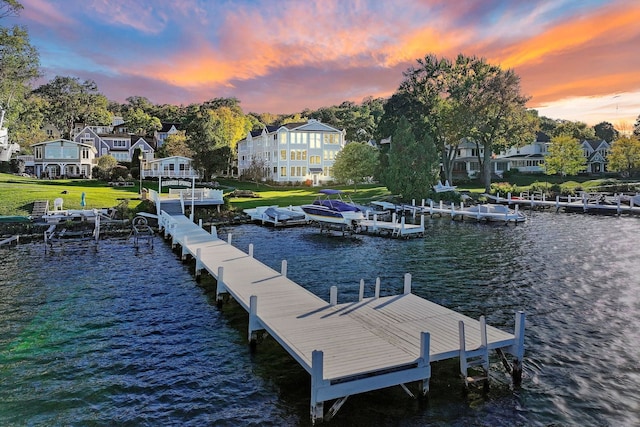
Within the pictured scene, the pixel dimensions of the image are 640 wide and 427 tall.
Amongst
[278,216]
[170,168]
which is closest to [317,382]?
[278,216]

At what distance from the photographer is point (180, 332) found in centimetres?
1450

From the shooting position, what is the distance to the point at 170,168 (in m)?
78.1

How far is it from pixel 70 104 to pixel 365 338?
417ft

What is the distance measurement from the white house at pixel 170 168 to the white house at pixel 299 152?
11.8 meters

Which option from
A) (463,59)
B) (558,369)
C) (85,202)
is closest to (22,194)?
(85,202)

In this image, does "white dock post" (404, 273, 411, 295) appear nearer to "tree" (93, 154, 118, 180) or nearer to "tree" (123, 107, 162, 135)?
"tree" (93, 154, 118, 180)

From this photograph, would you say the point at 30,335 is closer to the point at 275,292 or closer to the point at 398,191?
the point at 275,292

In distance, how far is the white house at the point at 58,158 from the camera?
74125 millimetres

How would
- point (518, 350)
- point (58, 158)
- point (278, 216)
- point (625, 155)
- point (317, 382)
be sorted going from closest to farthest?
point (317, 382) < point (518, 350) < point (278, 216) < point (58, 158) < point (625, 155)

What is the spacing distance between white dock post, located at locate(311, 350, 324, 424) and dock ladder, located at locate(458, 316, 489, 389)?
3686 millimetres

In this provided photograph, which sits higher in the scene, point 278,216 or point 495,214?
point 495,214

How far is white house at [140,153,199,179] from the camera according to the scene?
76.6 m

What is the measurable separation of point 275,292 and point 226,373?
4.50 m

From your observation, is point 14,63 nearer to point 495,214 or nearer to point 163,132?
point 163,132
